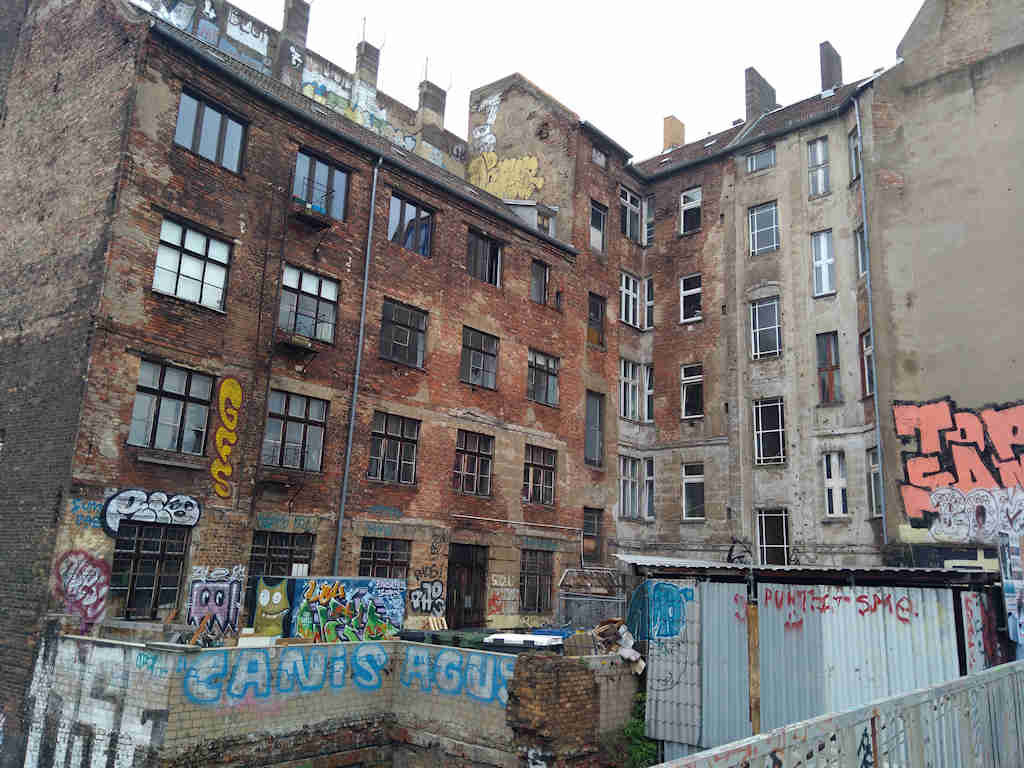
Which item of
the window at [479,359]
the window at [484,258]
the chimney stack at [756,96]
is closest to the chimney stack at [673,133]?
the chimney stack at [756,96]

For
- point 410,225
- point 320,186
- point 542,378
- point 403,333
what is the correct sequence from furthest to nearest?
point 542,378 → point 410,225 → point 403,333 → point 320,186

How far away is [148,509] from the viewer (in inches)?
619

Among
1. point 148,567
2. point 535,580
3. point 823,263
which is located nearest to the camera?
point 148,567

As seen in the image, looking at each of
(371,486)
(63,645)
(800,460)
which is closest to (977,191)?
(800,460)

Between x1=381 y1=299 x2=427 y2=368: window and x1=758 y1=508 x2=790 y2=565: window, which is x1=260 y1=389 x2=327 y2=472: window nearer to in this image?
x1=381 y1=299 x2=427 y2=368: window

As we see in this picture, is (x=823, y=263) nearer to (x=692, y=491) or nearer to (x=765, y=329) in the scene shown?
(x=765, y=329)

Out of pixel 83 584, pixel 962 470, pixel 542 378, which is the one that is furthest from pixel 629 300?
pixel 83 584

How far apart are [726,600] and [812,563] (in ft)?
33.8

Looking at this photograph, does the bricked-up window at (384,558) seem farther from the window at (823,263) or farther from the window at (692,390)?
the window at (823,263)

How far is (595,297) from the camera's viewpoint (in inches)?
1111

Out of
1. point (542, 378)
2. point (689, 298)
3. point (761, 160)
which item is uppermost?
point (761, 160)

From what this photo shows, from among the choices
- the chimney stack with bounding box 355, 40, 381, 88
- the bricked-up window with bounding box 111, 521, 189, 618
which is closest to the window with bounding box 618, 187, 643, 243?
the chimney stack with bounding box 355, 40, 381, 88

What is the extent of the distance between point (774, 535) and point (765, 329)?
6.81m

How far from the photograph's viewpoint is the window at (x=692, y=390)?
91.1 feet
